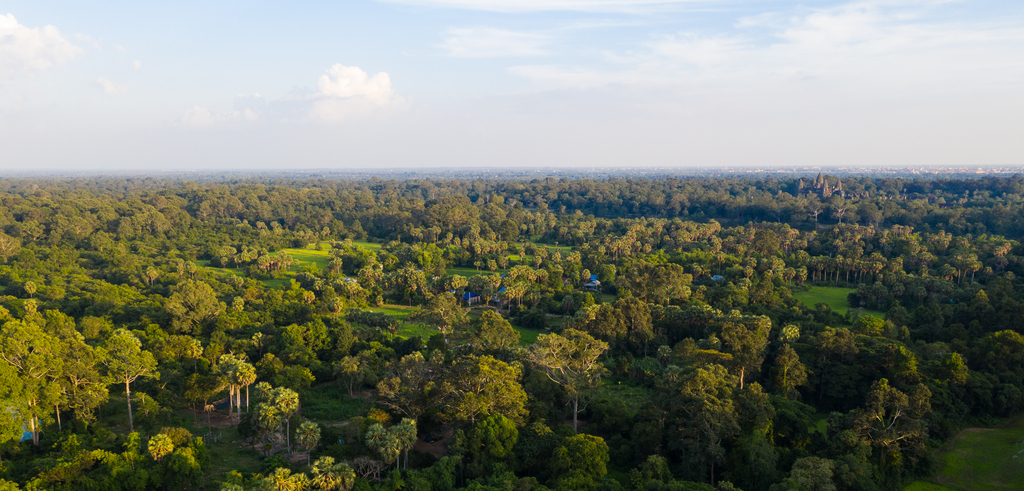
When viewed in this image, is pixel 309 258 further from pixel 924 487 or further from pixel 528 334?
pixel 924 487

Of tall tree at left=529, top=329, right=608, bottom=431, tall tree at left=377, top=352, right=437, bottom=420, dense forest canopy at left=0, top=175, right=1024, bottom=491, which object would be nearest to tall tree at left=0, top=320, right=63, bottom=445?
dense forest canopy at left=0, top=175, right=1024, bottom=491

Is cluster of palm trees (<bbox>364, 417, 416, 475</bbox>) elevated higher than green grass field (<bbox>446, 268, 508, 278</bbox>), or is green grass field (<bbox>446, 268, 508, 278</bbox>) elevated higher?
cluster of palm trees (<bbox>364, 417, 416, 475</bbox>)

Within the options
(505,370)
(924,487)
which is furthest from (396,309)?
(924,487)

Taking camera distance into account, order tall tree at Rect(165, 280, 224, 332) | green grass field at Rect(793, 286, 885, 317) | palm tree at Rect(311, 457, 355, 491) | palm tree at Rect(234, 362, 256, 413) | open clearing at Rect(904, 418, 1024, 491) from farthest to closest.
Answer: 1. green grass field at Rect(793, 286, 885, 317)
2. tall tree at Rect(165, 280, 224, 332)
3. palm tree at Rect(234, 362, 256, 413)
4. open clearing at Rect(904, 418, 1024, 491)
5. palm tree at Rect(311, 457, 355, 491)

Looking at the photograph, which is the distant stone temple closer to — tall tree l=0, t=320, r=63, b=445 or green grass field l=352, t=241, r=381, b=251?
green grass field l=352, t=241, r=381, b=251

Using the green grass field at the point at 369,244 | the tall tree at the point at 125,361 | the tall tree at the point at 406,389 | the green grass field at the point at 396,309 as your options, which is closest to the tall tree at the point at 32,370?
the tall tree at the point at 125,361

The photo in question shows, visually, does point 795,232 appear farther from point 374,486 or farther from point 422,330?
point 374,486
